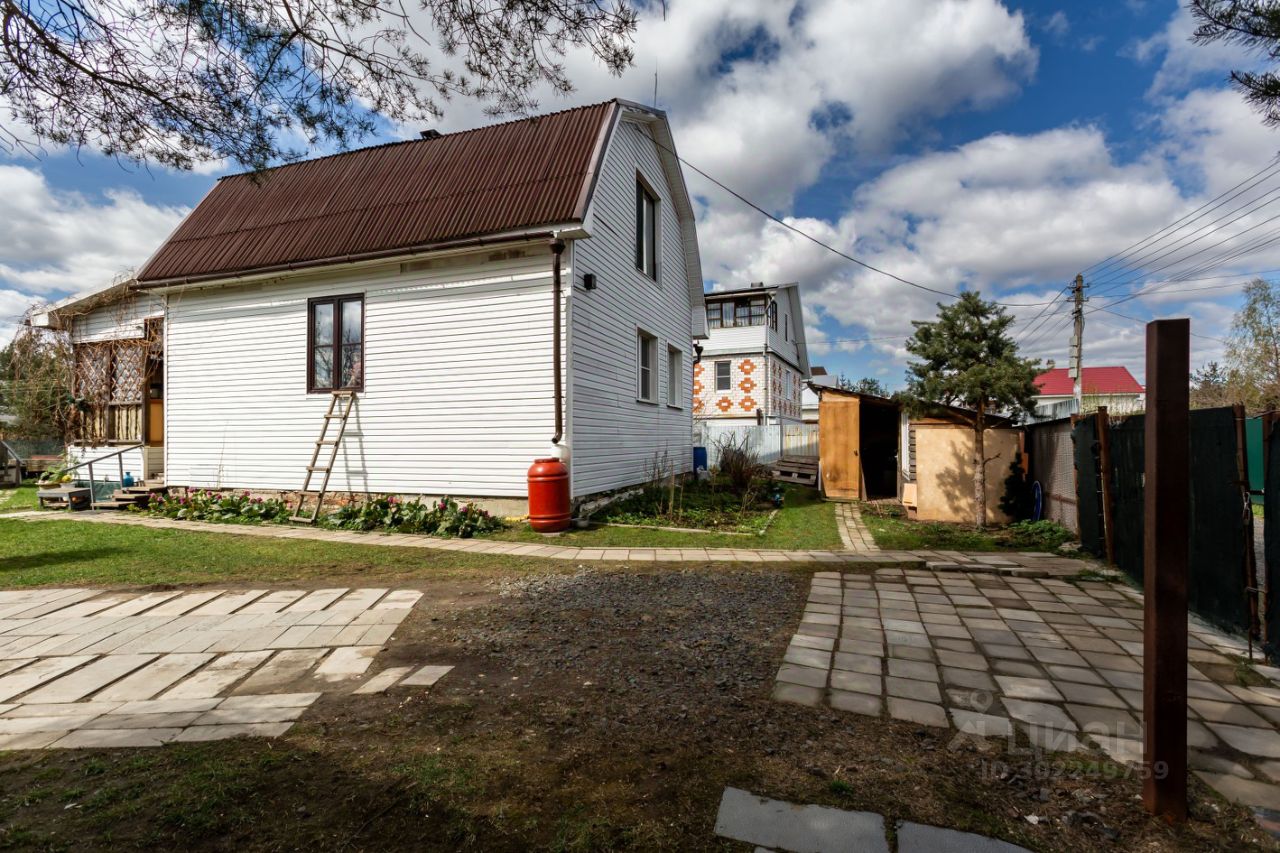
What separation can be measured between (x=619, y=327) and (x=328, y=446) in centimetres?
535

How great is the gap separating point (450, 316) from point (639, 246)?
166 inches

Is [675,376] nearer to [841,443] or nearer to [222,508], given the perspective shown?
[841,443]

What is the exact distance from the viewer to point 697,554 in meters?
6.67

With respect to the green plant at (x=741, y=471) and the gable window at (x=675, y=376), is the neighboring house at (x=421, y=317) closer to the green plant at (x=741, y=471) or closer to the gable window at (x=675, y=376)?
the gable window at (x=675, y=376)

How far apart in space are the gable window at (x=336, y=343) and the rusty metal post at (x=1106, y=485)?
10.2m

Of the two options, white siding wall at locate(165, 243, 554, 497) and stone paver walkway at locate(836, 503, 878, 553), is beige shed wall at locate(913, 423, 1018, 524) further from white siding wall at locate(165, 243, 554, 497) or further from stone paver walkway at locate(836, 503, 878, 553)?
white siding wall at locate(165, 243, 554, 497)

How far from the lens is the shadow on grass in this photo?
20.2 feet

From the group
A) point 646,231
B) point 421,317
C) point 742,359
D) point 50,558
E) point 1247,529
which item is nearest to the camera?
point 1247,529

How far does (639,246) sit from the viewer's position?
11.4 metres

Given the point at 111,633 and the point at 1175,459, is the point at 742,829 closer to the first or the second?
the point at 1175,459

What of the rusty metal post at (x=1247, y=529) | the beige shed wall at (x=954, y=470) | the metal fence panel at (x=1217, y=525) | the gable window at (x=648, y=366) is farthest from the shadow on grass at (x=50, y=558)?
the beige shed wall at (x=954, y=470)

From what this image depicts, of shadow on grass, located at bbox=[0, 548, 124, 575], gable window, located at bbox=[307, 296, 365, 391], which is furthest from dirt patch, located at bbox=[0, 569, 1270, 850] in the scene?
gable window, located at bbox=[307, 296, 365, 391]

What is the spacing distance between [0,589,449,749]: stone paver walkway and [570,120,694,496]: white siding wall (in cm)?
446

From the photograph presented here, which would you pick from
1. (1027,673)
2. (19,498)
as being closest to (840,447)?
(1027,673)
